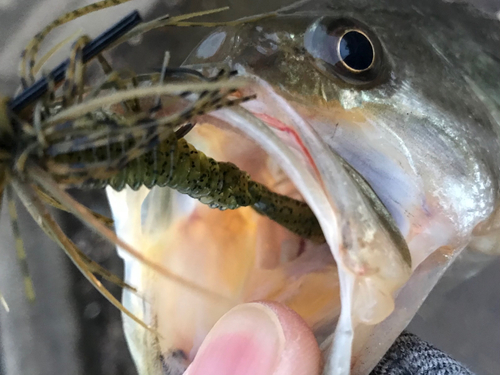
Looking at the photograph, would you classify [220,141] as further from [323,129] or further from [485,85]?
[485,85]

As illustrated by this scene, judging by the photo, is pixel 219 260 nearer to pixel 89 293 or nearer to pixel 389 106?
pixel 389 106

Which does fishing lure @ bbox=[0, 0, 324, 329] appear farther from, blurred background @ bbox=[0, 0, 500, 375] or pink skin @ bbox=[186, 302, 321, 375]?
blurred background @ bbox=[0, 0, 500, 375]

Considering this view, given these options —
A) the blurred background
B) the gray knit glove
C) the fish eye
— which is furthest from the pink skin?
the blurred background

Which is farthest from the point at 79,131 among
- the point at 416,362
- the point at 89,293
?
the point at 89,293

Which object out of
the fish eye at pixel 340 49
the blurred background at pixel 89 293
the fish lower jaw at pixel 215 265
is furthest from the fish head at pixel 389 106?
the blurred background at pixel 89 293

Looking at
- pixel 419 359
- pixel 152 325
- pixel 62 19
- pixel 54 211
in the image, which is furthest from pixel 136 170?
pixel 54 211

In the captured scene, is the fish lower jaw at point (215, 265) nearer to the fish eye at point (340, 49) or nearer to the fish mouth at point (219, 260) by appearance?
the fish mouth at point (219, 260)
